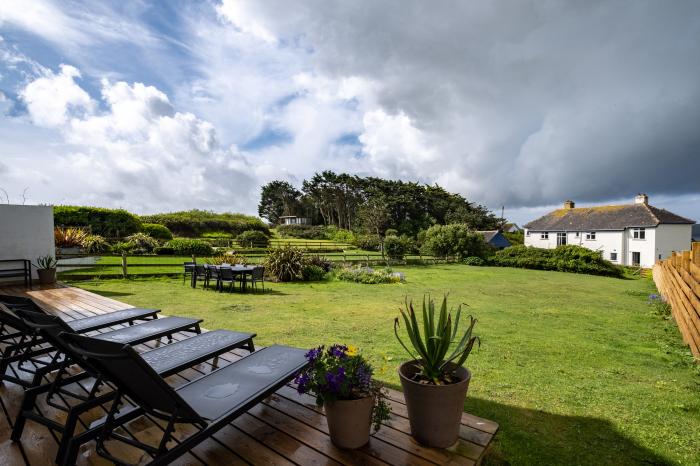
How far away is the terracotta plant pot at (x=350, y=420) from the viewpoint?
2.05m

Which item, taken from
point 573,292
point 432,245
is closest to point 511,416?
point 573,292

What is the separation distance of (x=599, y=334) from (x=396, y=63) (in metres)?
8.20

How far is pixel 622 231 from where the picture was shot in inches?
1240

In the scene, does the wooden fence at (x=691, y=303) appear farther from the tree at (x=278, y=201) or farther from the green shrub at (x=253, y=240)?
the tree at (x=278, y=201)

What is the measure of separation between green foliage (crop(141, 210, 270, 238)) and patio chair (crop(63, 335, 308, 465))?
110 ft

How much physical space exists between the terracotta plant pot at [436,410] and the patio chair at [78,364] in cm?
171

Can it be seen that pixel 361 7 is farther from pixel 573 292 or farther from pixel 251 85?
pixel 573 292

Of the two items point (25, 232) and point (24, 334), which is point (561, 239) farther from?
point (24, 334)

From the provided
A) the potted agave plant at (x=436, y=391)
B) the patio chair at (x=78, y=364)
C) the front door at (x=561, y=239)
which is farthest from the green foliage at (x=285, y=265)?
the front door at (x=561, y=239)

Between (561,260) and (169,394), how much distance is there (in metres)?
28.1

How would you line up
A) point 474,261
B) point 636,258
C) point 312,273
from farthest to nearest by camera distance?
point 636,258
point 474,261
point 312,273

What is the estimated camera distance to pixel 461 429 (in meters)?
2.38

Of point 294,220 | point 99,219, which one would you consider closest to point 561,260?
point 99,219

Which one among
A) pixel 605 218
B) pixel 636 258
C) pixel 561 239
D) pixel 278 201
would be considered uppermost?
pixel 278 201
